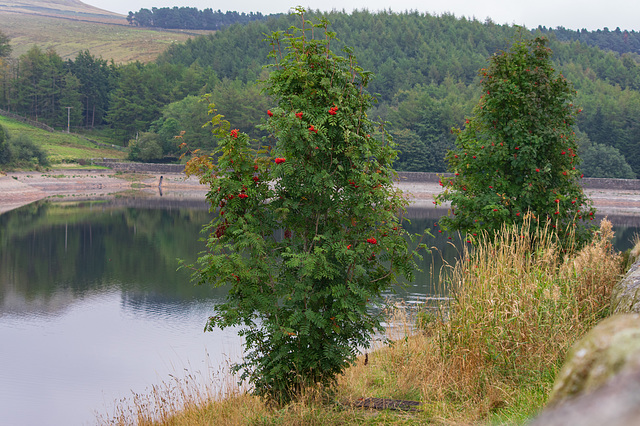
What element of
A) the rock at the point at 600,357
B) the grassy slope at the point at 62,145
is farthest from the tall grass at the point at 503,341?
the grassy slope at the point at 62,145

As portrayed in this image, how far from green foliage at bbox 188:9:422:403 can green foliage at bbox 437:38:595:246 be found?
484cm

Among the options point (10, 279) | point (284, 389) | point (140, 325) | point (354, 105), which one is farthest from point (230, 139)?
point (10, 279)

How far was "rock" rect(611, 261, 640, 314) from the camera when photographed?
511 centimetres

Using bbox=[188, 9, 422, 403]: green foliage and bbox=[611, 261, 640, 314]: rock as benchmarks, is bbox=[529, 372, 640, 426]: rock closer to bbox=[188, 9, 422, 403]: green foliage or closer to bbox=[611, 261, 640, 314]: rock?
bbox=[611, 261, 640, 314]: rock

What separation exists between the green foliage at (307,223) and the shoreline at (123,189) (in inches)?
1793

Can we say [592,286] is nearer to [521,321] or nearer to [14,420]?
[521,321]

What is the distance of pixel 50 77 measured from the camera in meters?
97.1

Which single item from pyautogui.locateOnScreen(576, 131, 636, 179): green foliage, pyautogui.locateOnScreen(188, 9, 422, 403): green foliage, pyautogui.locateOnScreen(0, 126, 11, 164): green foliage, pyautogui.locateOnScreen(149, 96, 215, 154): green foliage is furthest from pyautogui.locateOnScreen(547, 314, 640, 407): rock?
pyautogui.locateOnScreen(576, 131, 636, 179): green foliage

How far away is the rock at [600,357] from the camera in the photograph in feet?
4.25

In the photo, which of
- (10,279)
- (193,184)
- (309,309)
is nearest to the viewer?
(309,309)

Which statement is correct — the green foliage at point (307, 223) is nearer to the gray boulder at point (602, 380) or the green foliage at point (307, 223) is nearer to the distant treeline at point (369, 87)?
the gray boulder at point (602, 380)

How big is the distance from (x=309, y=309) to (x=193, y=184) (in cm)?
6247

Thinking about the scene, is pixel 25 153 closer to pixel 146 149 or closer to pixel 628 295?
pixel 146 149

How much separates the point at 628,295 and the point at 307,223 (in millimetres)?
3174
